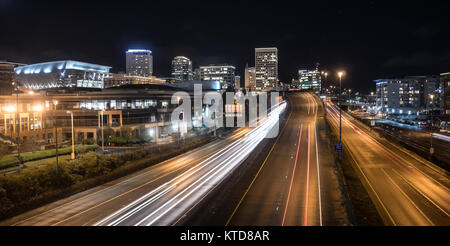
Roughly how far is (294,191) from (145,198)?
11.0 metres

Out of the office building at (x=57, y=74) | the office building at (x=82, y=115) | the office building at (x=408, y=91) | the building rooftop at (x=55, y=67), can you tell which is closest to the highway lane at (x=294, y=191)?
the office building at (x=82, y=115)

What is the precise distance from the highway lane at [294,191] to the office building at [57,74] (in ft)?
408

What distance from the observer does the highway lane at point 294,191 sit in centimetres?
1722

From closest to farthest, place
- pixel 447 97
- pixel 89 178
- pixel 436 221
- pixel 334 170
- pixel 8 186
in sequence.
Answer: pixel 436 221 → pixel 8 186 → pixel 89 178 → pixel 334 170 → pixel 447 97

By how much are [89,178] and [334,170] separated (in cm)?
2231

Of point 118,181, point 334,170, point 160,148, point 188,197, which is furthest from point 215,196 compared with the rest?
point 160,148

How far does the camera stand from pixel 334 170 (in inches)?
1121

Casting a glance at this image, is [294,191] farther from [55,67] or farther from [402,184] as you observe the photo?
[55,67]

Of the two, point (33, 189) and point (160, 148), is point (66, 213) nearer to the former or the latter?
point (33, 189)

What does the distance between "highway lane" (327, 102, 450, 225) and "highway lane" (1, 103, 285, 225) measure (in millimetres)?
12888

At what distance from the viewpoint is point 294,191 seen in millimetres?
22453

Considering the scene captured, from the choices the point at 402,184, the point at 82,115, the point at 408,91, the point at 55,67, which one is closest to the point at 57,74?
the point at 55,67

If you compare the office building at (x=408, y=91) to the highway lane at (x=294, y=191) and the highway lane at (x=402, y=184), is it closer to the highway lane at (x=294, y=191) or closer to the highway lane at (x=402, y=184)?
the highway lane at (x=402, y=184)

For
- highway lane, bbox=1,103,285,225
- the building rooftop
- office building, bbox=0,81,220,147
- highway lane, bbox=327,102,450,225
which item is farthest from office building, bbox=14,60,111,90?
highway lane, bbox=327,102,450,225
